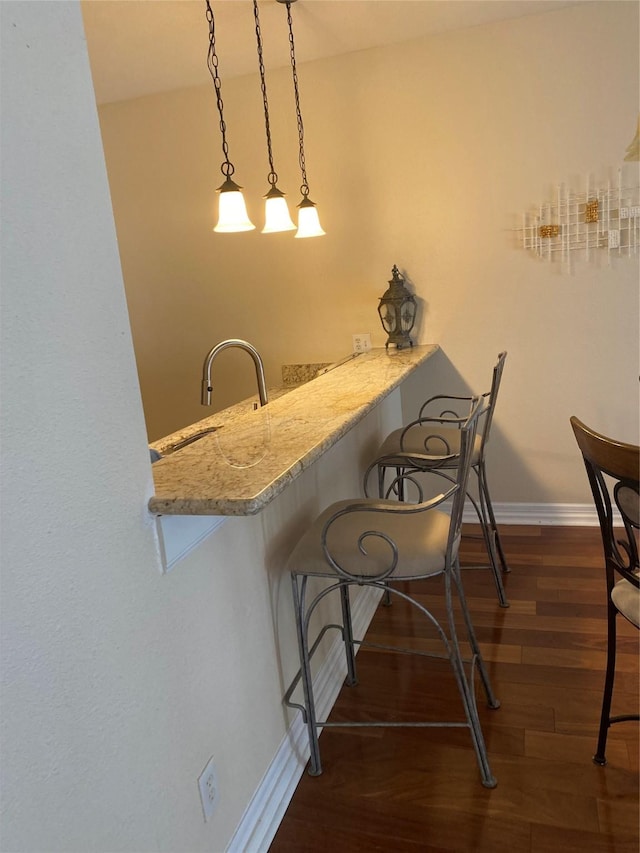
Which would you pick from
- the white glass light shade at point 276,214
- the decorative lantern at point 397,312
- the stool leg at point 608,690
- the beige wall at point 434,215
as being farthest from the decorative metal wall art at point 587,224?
the stool leg at point 608,690

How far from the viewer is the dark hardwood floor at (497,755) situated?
157 cm

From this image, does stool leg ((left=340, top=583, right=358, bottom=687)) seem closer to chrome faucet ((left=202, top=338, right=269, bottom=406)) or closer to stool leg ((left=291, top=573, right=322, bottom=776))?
stool leg ((left=291, top=573, right=322, bottom=776))

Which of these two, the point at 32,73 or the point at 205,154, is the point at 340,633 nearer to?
the point at 32,73

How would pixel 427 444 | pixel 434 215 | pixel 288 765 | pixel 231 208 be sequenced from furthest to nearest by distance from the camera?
pixel 434 215 < pixel 427 444 < pixel 231 208 < pixel 288 765

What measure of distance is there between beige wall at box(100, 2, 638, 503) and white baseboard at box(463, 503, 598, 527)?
5 cm

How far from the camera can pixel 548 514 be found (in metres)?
3.30

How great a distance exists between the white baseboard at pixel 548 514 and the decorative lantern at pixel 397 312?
1027 millimetres

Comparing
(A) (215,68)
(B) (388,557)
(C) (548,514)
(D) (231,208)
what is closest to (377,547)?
(B) (388,557)

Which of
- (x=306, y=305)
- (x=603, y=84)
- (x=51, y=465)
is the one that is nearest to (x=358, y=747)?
(x=51, y=465)

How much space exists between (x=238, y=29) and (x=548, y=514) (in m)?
2.68

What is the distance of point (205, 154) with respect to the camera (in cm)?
332

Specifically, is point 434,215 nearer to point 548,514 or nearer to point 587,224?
point 587,224

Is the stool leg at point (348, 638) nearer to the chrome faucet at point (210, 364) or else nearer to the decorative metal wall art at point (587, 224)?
the chrome faucet at point (210, 364)

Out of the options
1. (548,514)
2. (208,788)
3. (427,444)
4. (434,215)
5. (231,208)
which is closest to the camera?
(208,788)
